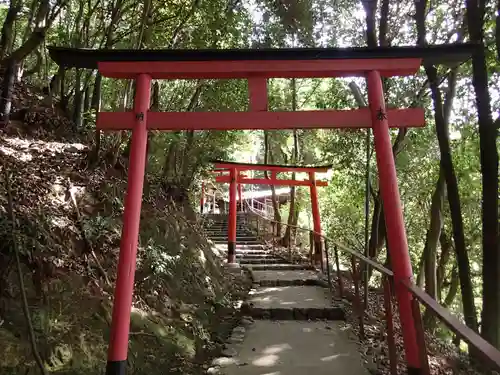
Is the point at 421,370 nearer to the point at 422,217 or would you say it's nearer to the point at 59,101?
the point at 59,101

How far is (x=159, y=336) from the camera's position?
4465 millimetres

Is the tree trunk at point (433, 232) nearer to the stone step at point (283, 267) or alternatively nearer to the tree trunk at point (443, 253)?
the stone step at point (283, 267)

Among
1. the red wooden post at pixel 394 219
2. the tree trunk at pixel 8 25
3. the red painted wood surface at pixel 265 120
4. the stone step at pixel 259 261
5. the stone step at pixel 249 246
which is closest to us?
the red wooden post at pixel 394 219

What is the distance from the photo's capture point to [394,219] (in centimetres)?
369

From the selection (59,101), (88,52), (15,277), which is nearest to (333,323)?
(15,277)

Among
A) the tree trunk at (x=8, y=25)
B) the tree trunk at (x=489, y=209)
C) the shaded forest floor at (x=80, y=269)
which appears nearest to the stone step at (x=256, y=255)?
the shaded forest floor at (x=80, y=269)

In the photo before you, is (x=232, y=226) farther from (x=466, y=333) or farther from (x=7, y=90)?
(x=466, y=333)

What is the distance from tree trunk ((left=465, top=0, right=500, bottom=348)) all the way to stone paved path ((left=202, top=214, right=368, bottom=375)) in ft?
5.05

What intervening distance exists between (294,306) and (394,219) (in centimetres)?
282

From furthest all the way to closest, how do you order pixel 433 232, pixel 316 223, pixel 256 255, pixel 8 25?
1. pixel 256 255
2. pixel 316 223
3. pixel 433 232
4. pixel 8 25

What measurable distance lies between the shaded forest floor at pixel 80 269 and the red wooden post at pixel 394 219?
91.7 inches

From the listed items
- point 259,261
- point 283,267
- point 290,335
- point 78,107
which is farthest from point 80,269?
point 259,261

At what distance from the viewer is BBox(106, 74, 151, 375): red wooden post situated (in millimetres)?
3373

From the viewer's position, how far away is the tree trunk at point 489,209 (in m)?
4.33
